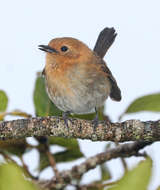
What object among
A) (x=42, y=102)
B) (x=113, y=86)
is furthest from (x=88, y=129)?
(x=113, y=86)

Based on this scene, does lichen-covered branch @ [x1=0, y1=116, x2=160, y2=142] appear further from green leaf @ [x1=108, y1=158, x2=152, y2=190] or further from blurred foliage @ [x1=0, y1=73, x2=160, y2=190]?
green leaf @ [x1=108, y1=158, x2=152, y2=190]

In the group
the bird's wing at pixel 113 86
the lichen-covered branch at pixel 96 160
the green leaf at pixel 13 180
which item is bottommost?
the lichen-covered branch at pixel 96 160

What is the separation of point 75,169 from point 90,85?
4.87 ft

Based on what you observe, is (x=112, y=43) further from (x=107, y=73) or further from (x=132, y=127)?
(x=132, y=127)

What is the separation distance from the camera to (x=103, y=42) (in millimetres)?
5023

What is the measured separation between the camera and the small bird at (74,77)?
3668 mm

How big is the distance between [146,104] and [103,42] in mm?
2431

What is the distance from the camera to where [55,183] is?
225 cm

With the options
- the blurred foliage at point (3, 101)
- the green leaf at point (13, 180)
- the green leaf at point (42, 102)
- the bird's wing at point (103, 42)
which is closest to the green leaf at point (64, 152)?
the green leaf at point (42, 102)

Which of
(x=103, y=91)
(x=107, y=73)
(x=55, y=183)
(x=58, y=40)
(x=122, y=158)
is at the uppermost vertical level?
(x=58, y=40)

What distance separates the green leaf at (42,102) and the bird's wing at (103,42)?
→ 175cm

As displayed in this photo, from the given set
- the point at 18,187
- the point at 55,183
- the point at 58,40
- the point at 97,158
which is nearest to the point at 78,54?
the point at 58,40

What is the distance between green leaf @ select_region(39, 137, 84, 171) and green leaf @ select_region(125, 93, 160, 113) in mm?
623

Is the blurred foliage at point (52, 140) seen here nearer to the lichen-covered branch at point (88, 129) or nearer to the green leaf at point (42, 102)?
the green leaf at point (42, 102)
